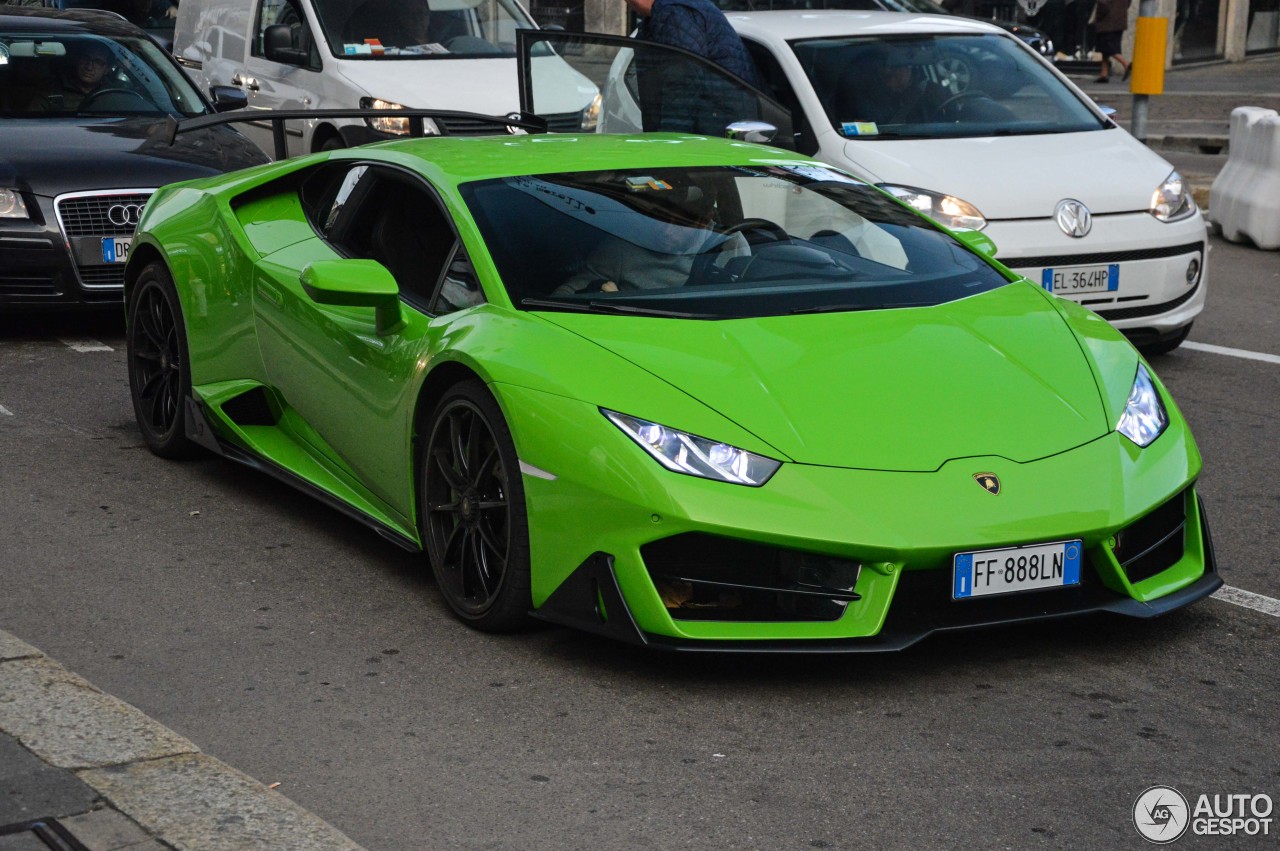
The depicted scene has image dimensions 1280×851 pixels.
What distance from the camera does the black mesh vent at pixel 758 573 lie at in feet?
14.0

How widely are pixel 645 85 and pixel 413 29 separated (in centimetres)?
354

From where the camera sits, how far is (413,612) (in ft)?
16.7

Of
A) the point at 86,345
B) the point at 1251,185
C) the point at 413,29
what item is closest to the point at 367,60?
the point at 413,29

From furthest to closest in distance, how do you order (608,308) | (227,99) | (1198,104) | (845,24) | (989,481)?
(1198,104), (227,99), (845,24), (608,308), (989,481)

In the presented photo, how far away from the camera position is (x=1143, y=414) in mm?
4852

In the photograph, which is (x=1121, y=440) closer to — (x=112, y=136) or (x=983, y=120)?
(x=983, y=120)

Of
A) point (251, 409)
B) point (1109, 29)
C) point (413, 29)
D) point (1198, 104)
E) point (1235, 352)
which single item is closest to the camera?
point (251, 409)

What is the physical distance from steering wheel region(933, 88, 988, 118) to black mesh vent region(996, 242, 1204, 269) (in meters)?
1.28

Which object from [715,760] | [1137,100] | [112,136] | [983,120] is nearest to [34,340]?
[112,136]

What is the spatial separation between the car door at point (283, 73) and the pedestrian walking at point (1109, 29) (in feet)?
54.3

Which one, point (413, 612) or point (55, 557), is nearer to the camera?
point (413, 612)

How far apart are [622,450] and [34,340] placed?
585 cm

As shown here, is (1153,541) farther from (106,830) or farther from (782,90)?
(782,90)

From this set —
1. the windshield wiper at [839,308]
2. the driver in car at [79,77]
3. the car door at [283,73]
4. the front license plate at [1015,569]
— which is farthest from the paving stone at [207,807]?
the car door at [283,73]
